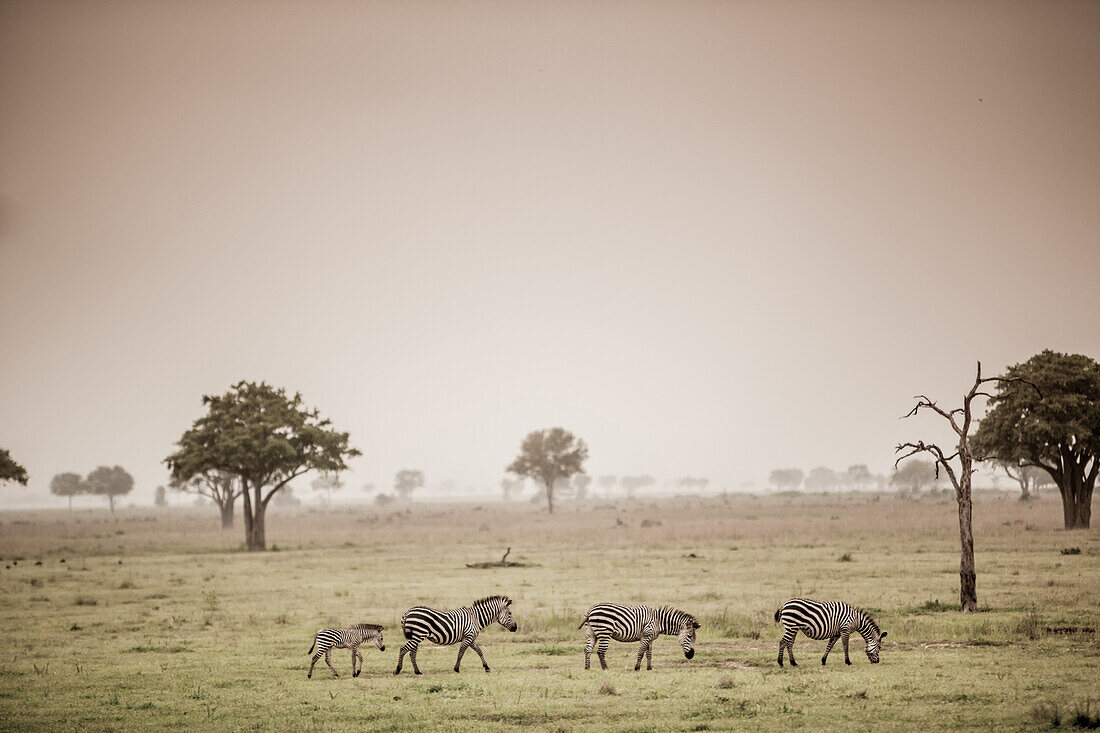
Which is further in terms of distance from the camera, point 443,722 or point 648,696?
point 648,696

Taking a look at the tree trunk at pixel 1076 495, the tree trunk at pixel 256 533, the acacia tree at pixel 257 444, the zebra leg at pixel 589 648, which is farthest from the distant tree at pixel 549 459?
the zebra leg at pixel 589 648

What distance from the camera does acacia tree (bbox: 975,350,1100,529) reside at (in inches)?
1965

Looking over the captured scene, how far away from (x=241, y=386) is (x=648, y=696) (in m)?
56.2

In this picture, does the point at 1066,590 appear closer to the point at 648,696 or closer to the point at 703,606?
the point at 703,606

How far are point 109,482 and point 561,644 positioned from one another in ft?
594

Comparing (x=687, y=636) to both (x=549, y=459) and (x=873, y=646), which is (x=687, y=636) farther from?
(x=549, y=459)

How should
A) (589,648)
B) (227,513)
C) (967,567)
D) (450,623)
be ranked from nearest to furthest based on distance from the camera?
1. (450,623)
2. (589,648)
3. (967,567)
4. (227,513)

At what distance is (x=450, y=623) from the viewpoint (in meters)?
18.4

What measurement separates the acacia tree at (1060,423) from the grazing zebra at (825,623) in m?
37.0

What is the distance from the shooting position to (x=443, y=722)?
14477mm

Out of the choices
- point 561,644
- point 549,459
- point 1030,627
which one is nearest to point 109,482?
point 549,459

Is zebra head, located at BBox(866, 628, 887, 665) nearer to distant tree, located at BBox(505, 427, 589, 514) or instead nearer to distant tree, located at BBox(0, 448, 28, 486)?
distant tree, located at BBox(0, 448, 28, 486)

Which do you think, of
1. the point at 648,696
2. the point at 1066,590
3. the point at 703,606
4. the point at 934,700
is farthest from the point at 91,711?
the point at 1066,590

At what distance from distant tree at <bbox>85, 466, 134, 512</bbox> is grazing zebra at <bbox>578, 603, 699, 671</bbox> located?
18040 cm
